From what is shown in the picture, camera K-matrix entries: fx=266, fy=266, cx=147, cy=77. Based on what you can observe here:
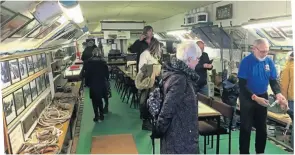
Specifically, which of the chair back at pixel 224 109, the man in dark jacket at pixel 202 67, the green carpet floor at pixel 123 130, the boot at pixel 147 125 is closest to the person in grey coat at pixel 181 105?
the chair back at pixel 224 109

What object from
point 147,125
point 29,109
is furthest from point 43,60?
point 147,125

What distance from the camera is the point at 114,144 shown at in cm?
A: 427

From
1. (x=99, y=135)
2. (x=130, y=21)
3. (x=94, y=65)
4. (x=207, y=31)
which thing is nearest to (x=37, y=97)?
(x=99, y=135)

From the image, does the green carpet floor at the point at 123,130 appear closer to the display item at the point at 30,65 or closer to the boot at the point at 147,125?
the boot at the point at 147,125

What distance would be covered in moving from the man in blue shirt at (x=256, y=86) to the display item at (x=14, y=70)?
2.63 meters

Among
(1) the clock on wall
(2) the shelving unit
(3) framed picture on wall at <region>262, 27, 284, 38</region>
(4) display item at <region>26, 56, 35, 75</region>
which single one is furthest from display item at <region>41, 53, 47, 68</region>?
(3) framed picture on wall at <region>262, 27, 284, 38</region>

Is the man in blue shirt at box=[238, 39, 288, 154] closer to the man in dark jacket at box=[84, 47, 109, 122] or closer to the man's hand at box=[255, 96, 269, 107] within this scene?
the man's hand at box=[255, 96, 269, 107]

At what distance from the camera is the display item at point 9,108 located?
2.49 m

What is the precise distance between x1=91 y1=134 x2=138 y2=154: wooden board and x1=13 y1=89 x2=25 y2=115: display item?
1.36 meters

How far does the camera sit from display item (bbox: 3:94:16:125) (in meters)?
2.49

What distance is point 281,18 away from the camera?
10.7ft

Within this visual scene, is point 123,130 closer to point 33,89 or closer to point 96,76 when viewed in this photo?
point 96,76

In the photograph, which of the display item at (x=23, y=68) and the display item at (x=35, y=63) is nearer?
the display item at (x=23, y=68)

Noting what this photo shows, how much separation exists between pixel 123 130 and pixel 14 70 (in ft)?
8.21
